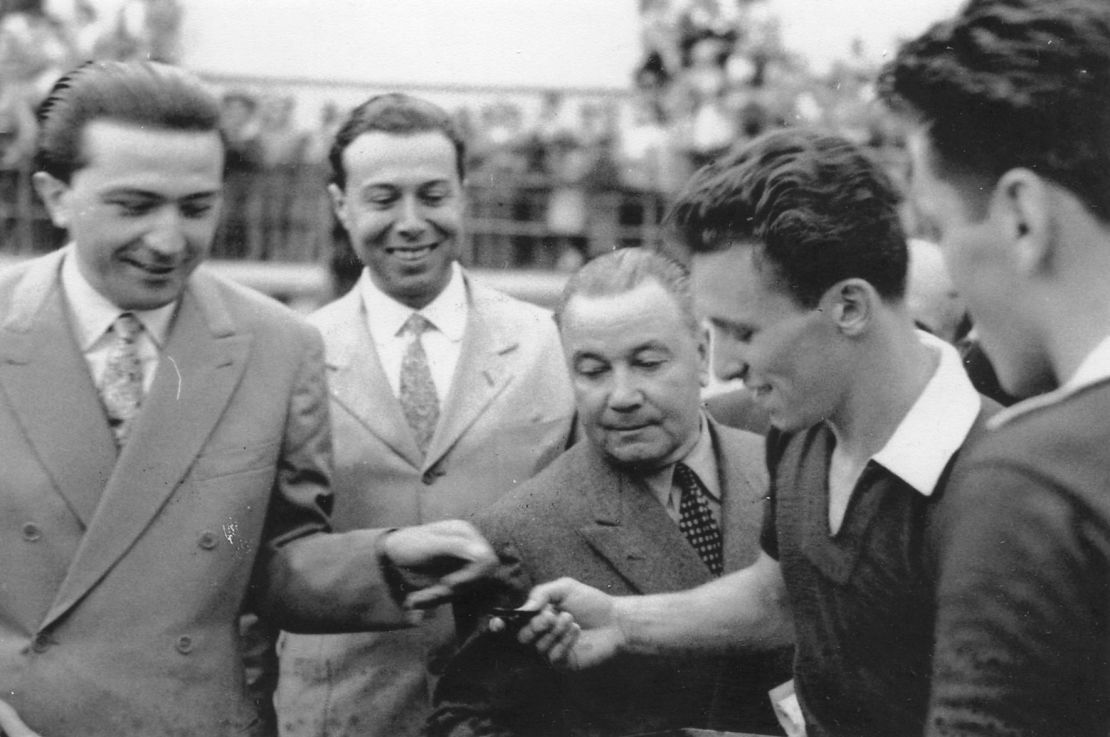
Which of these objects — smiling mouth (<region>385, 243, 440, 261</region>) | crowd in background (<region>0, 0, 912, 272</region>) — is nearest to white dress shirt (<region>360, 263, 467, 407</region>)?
smiling mouth (<region>385, 243, 440, 261</region>)

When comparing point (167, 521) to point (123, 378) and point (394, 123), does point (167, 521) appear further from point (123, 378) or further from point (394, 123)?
point (394, 123)

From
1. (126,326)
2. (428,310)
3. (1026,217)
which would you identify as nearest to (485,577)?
(126,326)

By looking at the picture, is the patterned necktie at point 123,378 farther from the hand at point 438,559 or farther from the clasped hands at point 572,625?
the clasped hands at point 572,625

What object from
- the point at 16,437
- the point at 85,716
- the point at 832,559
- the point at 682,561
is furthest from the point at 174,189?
the point at 832,559

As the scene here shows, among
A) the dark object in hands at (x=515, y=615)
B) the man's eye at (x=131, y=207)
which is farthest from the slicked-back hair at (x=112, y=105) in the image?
the dark object in hands at (x=515, y=615)

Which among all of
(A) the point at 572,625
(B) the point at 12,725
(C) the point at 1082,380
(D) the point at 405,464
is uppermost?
(C) the point at 1082,380

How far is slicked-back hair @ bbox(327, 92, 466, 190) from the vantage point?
346 centimetres

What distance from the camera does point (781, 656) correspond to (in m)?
2.56

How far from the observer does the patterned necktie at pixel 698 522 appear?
271 cm

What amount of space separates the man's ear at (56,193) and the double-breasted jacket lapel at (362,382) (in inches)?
33.7

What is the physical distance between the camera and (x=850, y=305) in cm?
211

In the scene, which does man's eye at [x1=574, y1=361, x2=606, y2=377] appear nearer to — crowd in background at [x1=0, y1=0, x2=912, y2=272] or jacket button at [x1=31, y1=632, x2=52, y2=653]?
jacket button at [x1=31, y1=632, x2=52, y2=653]

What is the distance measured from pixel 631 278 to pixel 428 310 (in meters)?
0.83

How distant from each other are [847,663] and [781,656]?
624 millimetres
